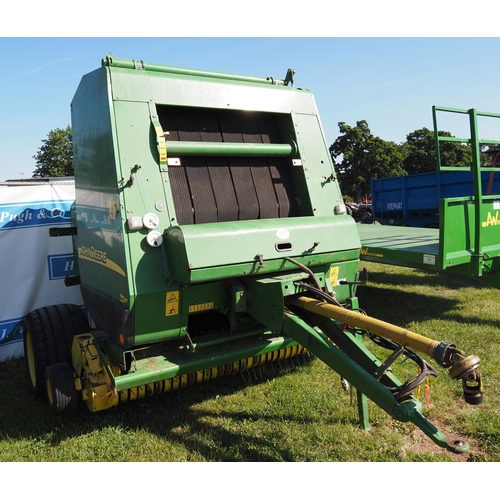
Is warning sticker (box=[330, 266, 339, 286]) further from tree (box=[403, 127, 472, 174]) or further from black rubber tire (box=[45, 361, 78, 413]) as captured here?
tree (box=[403, 127, 472, 174])

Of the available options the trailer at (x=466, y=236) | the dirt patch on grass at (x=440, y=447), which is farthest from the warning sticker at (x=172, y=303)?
the trailer at (x=466, y=236)

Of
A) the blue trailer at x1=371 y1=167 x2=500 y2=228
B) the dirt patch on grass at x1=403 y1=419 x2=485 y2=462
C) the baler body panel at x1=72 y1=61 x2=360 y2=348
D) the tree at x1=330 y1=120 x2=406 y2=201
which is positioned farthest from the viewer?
the tree at x1=330 y1=120 x2=406 y2=201

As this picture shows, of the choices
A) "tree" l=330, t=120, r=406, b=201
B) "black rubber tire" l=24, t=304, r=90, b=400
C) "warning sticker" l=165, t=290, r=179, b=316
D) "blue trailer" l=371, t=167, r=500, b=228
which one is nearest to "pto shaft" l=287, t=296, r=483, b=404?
"warning sticker" l=165, t=290, r=179, b=316

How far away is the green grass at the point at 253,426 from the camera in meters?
2.99

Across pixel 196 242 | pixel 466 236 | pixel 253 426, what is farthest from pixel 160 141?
pixel 466 236

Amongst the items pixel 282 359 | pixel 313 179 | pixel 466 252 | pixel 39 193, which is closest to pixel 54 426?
pixel 282 359

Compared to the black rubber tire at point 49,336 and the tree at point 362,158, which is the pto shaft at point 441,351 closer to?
the black rubber tire at point 49,336

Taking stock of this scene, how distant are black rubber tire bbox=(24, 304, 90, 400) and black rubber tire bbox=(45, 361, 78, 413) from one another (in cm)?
32

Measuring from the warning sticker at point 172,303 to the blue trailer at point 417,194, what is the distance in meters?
8.83

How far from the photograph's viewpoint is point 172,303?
3.17 meters

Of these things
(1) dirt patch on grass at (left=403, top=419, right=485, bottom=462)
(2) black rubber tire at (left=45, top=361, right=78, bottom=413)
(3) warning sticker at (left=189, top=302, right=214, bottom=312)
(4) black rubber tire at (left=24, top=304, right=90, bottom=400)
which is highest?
(3) warning sticker at (left=189, top=302, right=214, bottom=312)

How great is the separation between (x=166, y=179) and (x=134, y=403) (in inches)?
74.1

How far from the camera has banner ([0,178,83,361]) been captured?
→ 17.7ft

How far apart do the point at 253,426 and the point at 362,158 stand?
30.2m
